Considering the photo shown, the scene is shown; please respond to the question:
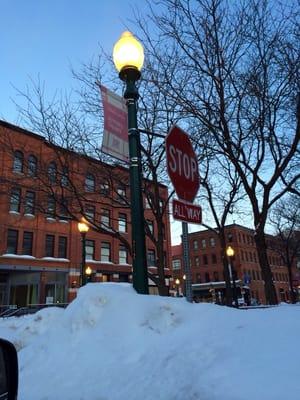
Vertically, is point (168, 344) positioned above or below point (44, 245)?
below

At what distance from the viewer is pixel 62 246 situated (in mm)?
39531

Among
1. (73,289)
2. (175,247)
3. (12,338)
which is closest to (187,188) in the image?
(12,338)

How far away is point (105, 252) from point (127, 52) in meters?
38.3

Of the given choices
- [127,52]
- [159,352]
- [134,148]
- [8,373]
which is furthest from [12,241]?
[8,373]

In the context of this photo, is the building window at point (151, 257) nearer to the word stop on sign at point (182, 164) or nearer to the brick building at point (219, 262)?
the brick building at point (219, 262)

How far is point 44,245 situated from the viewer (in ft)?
123

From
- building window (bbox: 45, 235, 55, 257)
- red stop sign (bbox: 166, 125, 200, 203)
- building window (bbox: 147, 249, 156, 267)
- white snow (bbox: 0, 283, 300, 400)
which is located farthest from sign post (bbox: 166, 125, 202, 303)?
building window (bbox: 147, 249, 156, 267)

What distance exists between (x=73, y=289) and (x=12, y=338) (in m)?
32.2

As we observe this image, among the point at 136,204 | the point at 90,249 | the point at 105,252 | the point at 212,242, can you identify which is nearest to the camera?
the point at 136,204

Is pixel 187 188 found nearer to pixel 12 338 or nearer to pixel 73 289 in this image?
pixel 12 338

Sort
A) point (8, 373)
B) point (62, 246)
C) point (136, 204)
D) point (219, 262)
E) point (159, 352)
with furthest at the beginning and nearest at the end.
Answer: point (219, 262)
point (62, 246)
point (136, 204)
point (159, 352)
point (8, 373)

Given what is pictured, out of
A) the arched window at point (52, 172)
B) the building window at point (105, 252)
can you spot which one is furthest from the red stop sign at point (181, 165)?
the building window at point (105, 252)

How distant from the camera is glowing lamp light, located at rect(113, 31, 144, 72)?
659 centimetres

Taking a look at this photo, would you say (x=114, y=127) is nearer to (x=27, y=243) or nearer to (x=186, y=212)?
(x=186, y=212)
